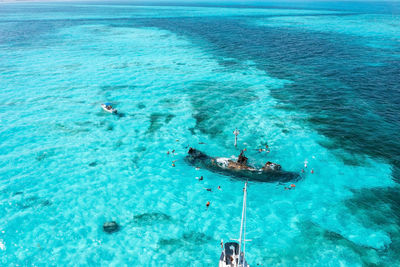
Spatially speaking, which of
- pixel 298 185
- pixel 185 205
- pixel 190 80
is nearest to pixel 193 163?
pixel 185 205

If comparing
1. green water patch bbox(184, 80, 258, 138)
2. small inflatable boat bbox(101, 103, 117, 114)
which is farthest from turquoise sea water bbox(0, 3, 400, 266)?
small inflatable boat bbox(101, 103, 117, 114)

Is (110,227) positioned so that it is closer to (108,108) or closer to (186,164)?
(186,164)

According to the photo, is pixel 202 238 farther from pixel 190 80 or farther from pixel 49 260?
pixel 190 80

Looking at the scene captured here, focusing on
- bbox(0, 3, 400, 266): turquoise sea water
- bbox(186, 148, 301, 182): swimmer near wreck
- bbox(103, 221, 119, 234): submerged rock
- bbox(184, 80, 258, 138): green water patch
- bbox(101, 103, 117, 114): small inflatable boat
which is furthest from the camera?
bbox(101, 103, 117, 114): small inflatable boat

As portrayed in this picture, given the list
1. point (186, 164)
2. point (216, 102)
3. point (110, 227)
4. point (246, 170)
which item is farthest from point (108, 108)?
point (246, 170)

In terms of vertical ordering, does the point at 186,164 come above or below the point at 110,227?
above

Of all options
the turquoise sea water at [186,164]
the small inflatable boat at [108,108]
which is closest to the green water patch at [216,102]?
the turquoise sea water at [186,164]

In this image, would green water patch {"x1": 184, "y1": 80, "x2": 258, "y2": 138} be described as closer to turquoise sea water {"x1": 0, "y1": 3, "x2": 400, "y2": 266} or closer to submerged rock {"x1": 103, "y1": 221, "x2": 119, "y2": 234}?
turquoise sea water {"x1": 0, "y1": 3, "x2": 400, "y2": 266}
